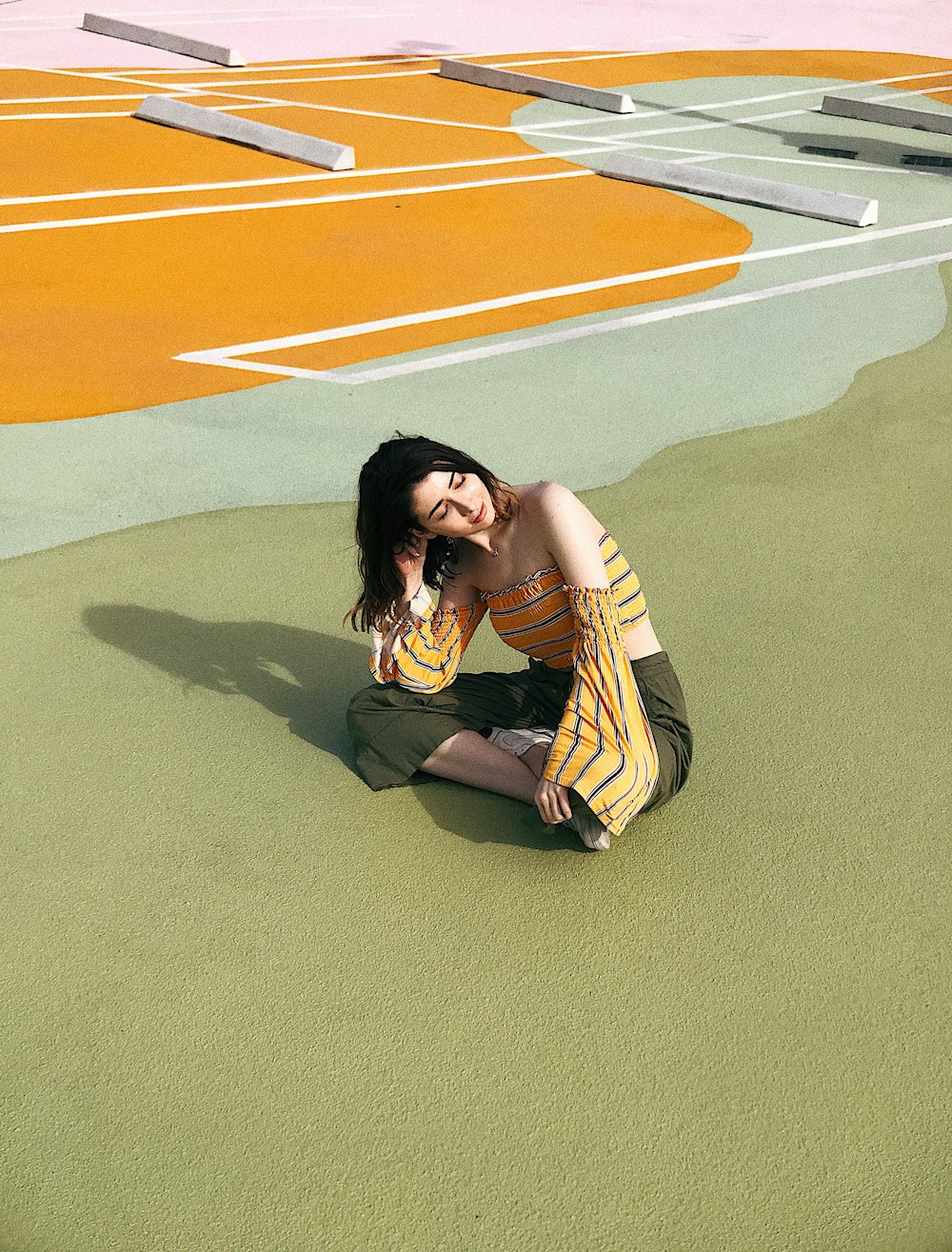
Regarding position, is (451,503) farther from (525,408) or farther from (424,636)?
(525,408)

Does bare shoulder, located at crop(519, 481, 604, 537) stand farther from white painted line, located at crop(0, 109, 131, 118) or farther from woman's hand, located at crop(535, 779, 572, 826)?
white painted line, located at crop(0, 109, 131, 118)

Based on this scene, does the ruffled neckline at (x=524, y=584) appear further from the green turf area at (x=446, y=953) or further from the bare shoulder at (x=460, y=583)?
the green turf area at (x=446, y=953)

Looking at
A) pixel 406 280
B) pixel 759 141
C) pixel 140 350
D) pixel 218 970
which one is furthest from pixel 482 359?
pixel 759 141

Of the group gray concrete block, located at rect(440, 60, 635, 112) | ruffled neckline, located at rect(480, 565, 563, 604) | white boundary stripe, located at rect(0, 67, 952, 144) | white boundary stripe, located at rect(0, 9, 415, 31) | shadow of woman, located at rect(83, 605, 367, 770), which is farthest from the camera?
white boundary stripe, located at rect(0, 9, 415, 31)

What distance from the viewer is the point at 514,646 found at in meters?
3.84

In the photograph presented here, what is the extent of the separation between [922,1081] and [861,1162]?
286 mm

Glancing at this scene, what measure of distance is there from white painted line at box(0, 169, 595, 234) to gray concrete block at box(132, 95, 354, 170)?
2.67 ft

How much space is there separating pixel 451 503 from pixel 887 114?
37.2ft

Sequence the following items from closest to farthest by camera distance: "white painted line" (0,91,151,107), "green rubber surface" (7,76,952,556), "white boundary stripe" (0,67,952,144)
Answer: "green rubber surface" (7,76,952,556) < "white painted line" (0,91,151,107) < "white boundary stripe" (0,67,952,144)

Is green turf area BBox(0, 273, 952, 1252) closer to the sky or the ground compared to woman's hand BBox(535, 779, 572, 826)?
closer to the ground

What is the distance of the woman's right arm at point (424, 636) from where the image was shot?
3.75 m

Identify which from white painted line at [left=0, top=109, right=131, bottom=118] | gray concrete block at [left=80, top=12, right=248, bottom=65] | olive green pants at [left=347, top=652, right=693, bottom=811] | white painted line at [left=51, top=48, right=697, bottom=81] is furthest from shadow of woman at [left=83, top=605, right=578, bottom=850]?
gray concrete block at [left=80, top=12, right=248, bottom=65]

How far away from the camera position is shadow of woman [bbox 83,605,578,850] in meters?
4.11

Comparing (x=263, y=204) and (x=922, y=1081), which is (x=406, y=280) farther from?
(x=922, y=1081)
